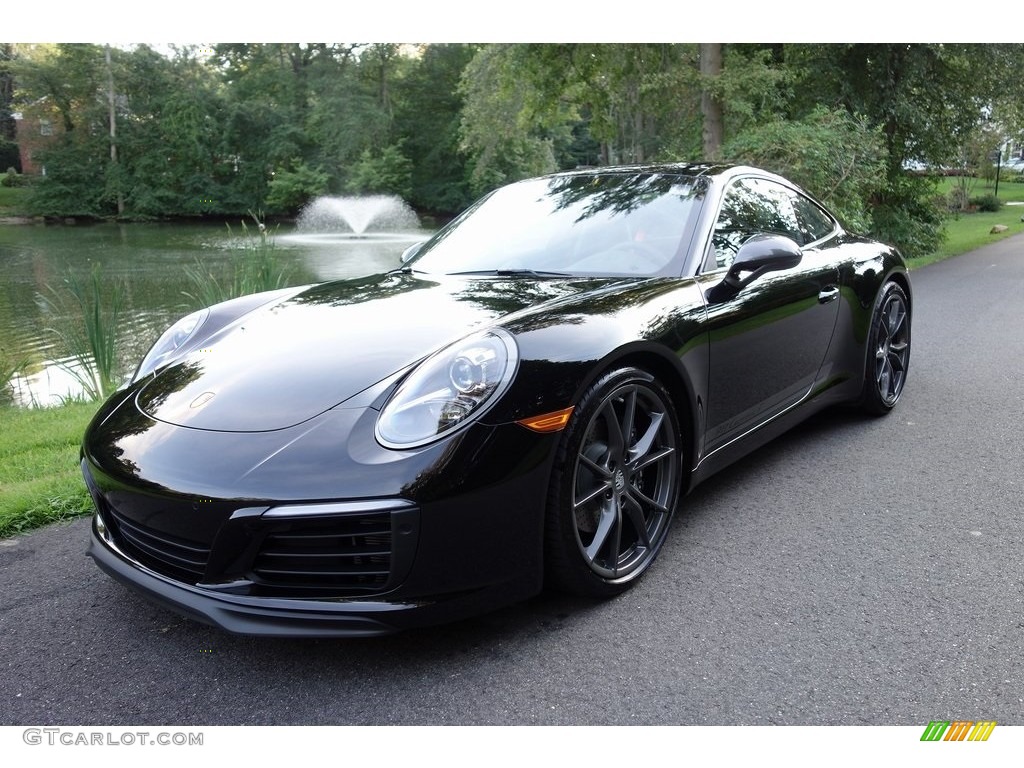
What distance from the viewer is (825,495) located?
3.54m

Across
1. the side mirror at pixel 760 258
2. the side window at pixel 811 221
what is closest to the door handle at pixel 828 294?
the side window at pixel 811 221

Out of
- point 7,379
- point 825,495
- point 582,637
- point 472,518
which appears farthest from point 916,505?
point 7,379

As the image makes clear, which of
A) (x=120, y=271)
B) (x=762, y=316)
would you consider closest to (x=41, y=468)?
(x=762, y=316)

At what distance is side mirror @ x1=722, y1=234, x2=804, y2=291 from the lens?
313 centimetres

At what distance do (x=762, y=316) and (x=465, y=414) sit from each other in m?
1.62

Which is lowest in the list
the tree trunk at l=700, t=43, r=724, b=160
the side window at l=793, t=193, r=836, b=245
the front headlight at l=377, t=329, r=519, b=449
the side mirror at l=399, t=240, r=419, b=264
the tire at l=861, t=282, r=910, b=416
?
the tire at l=861, t=282, r=910, b=416

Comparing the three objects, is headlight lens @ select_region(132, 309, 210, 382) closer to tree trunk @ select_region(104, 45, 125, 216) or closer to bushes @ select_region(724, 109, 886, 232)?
bushes @ select_region(724, 109, 886, 232)

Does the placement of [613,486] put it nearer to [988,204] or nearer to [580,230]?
[580,230]

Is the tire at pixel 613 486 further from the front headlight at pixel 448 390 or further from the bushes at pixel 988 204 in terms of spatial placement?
the bushes at pixel 988 204

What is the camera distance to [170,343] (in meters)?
3.18

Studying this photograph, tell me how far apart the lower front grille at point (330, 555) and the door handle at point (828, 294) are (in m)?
2.57

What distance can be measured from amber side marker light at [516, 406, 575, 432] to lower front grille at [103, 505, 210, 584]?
0.90 metres

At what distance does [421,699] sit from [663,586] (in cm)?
96

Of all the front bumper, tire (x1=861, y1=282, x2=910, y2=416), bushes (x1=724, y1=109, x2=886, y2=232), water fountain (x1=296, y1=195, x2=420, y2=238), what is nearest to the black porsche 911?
the front bumper
